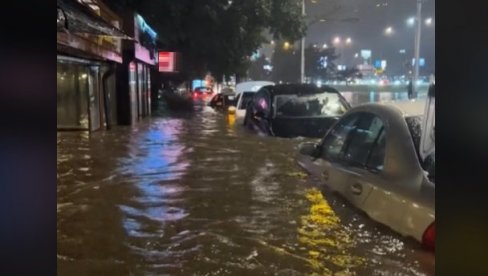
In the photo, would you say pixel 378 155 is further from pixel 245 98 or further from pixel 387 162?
pixel 245 98

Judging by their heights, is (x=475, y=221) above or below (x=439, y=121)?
below

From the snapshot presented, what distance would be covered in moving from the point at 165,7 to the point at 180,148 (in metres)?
12.0

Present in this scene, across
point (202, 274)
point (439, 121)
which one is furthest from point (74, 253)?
point (439, 121)

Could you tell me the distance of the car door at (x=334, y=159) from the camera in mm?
6000

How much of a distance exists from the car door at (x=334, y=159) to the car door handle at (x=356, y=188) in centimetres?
21

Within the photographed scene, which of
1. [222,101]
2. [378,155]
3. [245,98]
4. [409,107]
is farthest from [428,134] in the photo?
[222,101]

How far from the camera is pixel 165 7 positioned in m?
25.7

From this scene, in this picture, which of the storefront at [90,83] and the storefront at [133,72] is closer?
the storefront at [90,83]

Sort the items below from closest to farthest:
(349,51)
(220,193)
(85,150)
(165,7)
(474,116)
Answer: (474,116)
(220,193)
(85,150)
(165,7)
(349,51)

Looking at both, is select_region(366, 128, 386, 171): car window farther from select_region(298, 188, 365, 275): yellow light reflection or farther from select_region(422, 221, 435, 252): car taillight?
select_region(422, 221, 435, 252): car taillight

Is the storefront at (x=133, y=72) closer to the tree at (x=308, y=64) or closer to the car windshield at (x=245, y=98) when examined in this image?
the car windshield at (x=245, y=98)

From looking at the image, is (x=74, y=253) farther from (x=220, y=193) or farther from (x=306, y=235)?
(x=220, y=193)

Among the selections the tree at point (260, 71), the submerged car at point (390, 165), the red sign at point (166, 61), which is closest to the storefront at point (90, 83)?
the submerged car at point (390, 165)

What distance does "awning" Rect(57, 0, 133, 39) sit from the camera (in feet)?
28.1
